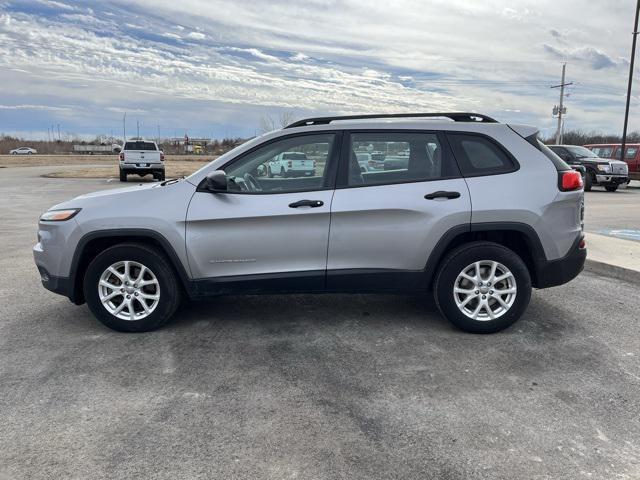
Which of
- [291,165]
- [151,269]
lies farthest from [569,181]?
[151,269]

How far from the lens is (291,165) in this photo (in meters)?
4.58

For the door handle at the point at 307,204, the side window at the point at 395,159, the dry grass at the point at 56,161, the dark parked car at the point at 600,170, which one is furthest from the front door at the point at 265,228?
the dry grass at the point at 56,161

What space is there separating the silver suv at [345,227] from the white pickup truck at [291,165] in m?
0.04

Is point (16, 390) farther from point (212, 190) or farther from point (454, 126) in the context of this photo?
point (454, 126)

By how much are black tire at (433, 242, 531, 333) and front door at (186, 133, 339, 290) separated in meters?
1.04

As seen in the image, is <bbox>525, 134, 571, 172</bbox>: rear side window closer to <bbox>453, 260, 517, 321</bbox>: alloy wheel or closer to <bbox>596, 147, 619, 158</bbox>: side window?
<bbox>453, 260, 517, 321</bbox>: alloy wheel

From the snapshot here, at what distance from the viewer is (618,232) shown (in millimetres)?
9828

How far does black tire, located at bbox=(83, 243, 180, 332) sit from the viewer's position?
14.8 feet

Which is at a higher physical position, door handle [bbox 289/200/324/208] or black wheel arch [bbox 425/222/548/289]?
door handle [bbox 289/200/324/208]

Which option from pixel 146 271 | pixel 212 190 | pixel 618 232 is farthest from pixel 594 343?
pixel 618 232

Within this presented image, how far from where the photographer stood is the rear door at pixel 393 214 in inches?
174

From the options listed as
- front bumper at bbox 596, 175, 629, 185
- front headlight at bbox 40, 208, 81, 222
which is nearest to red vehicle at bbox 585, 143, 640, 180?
front bumper at bbox 596, 175, 629, 185

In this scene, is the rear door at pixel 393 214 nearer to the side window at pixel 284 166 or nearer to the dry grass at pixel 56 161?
the side window at pixel 284 166

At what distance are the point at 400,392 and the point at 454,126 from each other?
237 cm
